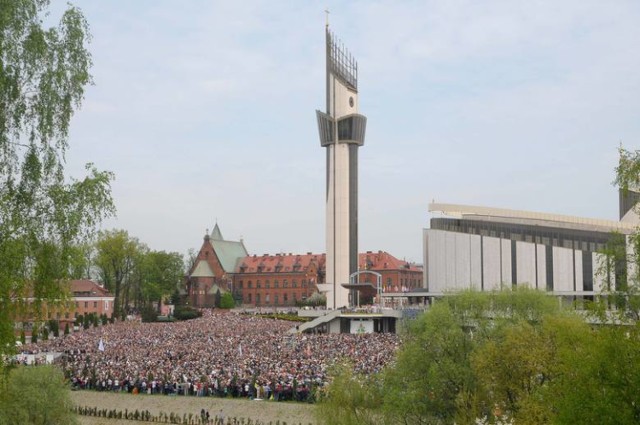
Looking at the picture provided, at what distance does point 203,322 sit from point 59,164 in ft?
202

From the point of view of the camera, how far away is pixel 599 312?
1683 cm

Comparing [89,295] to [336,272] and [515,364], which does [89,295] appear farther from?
[515,364]

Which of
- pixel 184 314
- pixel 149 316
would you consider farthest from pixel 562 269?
pixel 149 316

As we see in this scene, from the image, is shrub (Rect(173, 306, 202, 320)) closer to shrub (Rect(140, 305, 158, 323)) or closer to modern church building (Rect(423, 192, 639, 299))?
shrub (Rect(140, 305, 158, 323))

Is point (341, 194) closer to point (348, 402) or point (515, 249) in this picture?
point (515, 249)

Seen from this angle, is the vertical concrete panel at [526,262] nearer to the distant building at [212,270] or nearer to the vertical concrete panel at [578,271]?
the vertical concrete panel at [578,271]

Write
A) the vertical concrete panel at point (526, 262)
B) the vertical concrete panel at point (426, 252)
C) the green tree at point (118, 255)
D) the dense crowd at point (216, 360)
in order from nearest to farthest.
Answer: the dense crowd at point (216, 360) < the vertical concrete panel at point (526, 262) < the vertical concrete panel at point (426, 252) < the green tree at point (118, 255)

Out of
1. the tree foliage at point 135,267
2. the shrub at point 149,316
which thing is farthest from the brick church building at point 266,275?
the shrub at point 149,316

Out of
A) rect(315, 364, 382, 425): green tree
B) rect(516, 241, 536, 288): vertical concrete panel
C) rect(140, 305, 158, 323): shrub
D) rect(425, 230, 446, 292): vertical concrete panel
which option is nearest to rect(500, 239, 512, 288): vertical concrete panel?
rect(516, 241, 536, 288): vertical concrete panel

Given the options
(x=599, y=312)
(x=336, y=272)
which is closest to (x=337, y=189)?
(x=336, y=272)

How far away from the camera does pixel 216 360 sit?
1944 inches

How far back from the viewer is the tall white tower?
89.1 meters

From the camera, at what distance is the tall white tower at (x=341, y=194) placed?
8912 centimetres

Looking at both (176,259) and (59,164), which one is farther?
(176,259)
